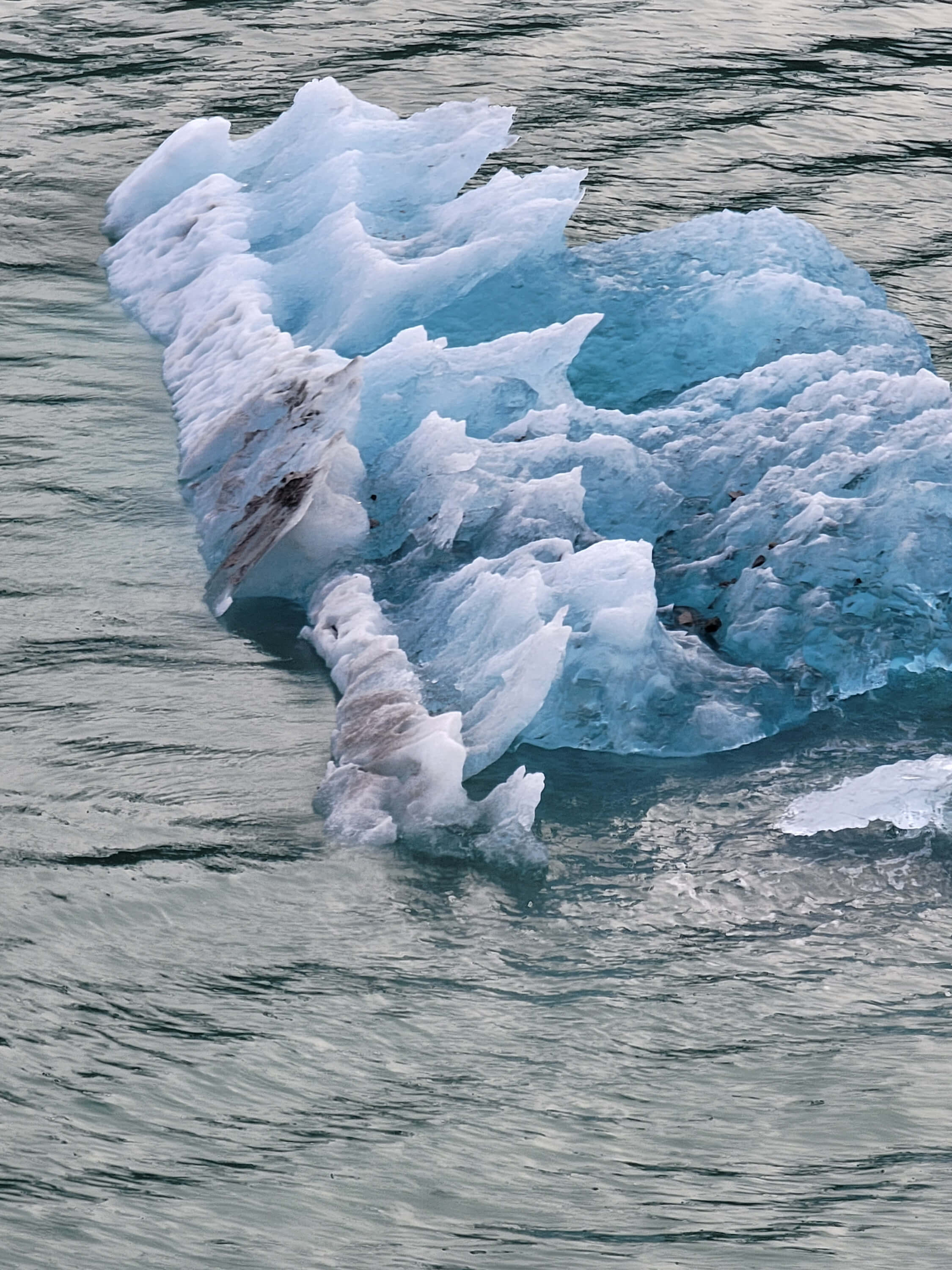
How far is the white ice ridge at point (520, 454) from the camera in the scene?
5.04 m

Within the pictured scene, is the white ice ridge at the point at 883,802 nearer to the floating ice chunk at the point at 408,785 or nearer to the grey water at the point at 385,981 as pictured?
the grey water at the point at 385,981

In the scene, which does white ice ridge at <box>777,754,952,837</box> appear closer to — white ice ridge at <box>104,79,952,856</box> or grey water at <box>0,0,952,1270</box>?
grey water at <box>0,0,952,1270</box>

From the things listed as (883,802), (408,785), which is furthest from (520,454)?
(883,802)

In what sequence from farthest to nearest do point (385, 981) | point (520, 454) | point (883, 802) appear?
point (520, 454)
point (883, 802)
point (385, 981)

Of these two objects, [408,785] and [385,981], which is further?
[408,785]

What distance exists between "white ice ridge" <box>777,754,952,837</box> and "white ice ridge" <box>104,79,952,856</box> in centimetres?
43

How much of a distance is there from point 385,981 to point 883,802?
1413 mm

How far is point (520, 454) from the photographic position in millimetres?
6102

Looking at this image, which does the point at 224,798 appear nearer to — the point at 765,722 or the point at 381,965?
the point at 381,965

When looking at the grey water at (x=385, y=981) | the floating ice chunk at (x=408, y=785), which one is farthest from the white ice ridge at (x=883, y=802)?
the floating ice chunk at (x=408, y=785)

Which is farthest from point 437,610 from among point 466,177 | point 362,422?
point 466,177

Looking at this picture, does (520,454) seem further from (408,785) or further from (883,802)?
(883,802)

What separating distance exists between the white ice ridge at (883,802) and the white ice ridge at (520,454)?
1.42ft

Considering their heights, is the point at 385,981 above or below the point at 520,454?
below
